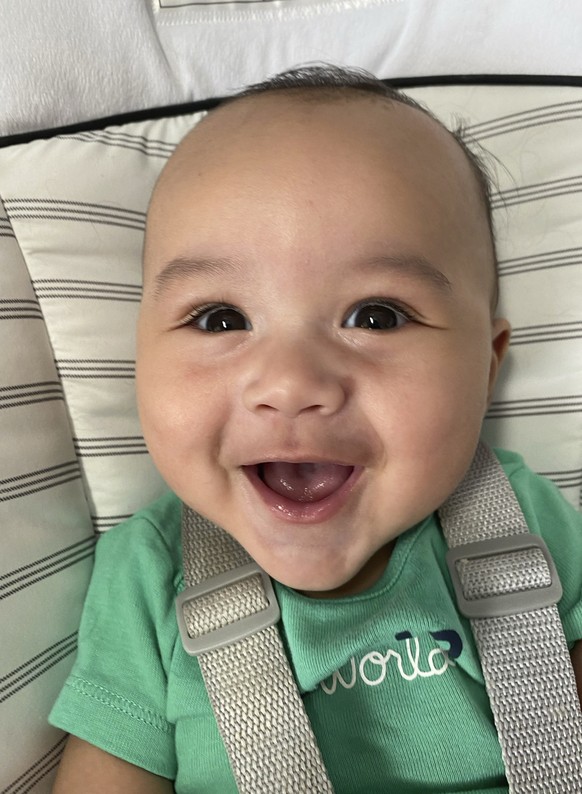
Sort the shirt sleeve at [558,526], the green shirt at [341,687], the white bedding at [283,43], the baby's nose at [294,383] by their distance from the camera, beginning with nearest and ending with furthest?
the baby's nose at [294,383], the green shirt at [341,687], the shirt sleeve at [558,526], the white bedding at [283,43]

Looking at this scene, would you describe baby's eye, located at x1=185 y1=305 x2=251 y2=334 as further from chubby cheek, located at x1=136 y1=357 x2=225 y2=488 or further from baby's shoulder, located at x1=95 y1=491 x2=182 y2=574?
baby's shoulder, located at x1=95 y1=491 x2=182 y2=574

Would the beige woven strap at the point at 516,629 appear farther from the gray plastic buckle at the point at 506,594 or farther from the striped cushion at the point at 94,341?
the striped cushion at the point at 94,341

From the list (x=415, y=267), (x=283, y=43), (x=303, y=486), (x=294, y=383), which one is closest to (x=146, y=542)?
(x=303, y=486)

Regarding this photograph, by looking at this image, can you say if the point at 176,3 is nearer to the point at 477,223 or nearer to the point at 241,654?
the point at 477,223

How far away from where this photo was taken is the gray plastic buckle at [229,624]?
0.84 meters

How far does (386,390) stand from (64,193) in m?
0.53

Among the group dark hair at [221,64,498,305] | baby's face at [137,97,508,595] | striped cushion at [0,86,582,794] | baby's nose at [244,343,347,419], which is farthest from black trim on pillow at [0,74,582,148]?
baby's nose at [244,343,347,419]

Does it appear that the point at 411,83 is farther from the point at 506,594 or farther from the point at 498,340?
the point at 506,594

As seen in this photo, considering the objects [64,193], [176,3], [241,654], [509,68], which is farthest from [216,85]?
[241,654]

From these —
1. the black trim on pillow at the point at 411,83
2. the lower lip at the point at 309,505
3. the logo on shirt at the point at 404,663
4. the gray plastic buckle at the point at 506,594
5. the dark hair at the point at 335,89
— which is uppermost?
the black trim on pillow at the point at 411,83

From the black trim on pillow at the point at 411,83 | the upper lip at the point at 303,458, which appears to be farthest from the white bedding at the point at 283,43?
the upper lip at the point at 303,458

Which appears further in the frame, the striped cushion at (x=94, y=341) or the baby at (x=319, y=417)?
the striped cushion at (x=94, y=341)

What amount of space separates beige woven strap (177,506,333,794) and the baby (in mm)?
34

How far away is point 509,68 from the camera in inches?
44.9
